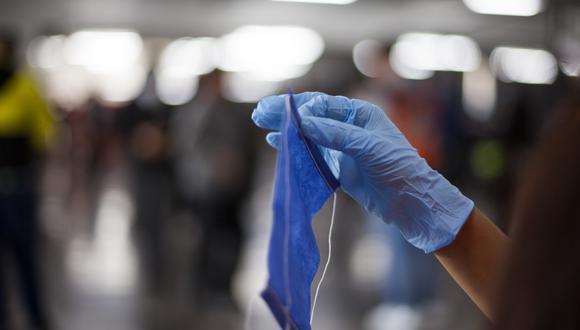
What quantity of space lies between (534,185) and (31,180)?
4192 mm

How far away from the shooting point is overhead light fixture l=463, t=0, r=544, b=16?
44.4 ft

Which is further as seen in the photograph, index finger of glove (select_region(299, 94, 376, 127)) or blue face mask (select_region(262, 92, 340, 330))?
index finger of glove (select_region(299, 94, 376, 127))

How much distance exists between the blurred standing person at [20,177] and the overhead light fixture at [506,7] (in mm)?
9679

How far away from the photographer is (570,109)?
88 cm

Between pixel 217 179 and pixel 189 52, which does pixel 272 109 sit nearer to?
pixel 217 179

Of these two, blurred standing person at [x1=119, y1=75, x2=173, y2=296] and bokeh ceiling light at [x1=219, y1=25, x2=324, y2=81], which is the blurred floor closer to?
blurred standing person at [x1=119, y1=75, x2=173, y2=296]

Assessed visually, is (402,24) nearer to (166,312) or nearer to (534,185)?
(166,312)

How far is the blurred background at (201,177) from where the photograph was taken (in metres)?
4.93

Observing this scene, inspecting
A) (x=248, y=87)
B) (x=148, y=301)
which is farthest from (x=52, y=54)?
(x=148, y=301)

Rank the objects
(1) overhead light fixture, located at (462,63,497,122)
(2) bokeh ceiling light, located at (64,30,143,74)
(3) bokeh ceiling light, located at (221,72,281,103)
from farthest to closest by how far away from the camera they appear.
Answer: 1. (3) bokeh ceiling light, located at (221,72,281,103)
2. (1) overhead light fixture, located at (462,63,497,122)
3. (2) bokeh ceiling light, located at (64,30,143,74)

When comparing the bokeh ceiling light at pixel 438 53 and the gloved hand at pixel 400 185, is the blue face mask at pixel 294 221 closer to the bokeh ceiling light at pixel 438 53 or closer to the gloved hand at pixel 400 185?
the gloved hand at pixel 400 185

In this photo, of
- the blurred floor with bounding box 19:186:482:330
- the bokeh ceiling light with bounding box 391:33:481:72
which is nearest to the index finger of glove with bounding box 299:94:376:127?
the blurred floor with bounding box 19:186:482:330

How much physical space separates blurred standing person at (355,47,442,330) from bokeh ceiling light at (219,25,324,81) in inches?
445

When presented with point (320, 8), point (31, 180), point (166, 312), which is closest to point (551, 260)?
point (31, 180)
